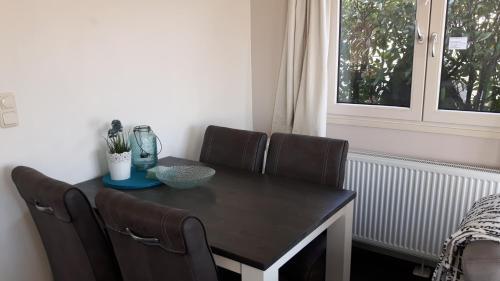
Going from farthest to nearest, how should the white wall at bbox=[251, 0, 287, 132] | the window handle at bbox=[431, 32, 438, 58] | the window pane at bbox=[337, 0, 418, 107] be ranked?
the white wall at bbox=[251, 0, 287, 132]
the window pane at bbox=[337, 0, 418, 107]
the window handle at bbox=[431, 32, 438, 58]

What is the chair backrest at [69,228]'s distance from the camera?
1.42 meters

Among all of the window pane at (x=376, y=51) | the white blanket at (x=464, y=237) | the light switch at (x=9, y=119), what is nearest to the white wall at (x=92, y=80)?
the light switch at (x=9, y=119)

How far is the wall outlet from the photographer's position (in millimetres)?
1715

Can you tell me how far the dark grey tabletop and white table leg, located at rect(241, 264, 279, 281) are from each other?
0.09 feet

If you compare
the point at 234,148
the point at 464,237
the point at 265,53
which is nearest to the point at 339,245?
the point at 464,237

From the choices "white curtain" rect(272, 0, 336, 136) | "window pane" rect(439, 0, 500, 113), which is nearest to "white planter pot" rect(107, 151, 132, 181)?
"white curtain" rect(272, 0, 336, 136)

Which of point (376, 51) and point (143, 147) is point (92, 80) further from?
point (376, 51)

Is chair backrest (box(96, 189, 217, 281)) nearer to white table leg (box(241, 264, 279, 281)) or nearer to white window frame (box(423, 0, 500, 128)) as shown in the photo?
white table leg (box(241, 264, 279, 281))

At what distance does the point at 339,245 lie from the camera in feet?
6.38

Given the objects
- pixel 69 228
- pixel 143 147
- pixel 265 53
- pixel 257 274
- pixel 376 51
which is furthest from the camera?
pixel 265 53

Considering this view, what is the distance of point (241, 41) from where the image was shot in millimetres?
2980

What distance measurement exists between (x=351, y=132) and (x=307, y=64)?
55 cm

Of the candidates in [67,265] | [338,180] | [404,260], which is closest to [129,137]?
[67,265]

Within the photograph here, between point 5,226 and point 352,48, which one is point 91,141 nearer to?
point 5,226
